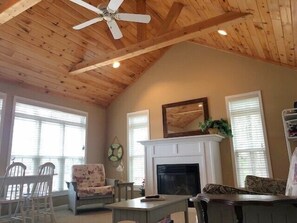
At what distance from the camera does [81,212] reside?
519 centimetres

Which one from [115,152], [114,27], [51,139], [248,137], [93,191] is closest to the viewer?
[114,27]

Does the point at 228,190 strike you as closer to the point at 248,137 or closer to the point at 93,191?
the point at 248,137

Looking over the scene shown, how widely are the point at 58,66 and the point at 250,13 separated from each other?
13.2ft

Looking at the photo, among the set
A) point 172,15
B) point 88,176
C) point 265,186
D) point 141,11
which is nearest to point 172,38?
point 172,15

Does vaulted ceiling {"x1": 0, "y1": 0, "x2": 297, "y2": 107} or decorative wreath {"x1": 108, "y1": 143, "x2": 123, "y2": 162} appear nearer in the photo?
vaulted ceiling {"x1": 0, "y1": 0, "x2": 297, "y2": 107}

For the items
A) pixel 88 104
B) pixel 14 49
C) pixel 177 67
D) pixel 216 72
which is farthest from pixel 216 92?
pixel 14 49

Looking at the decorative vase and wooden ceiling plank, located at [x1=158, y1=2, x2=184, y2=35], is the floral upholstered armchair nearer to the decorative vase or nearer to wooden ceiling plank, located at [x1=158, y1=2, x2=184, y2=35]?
the decorative vase

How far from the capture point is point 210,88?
19.5 ft

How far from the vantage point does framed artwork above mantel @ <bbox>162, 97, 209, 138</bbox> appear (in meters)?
5.93

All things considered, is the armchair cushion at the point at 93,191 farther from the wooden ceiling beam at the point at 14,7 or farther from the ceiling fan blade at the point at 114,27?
the wooden ceiling beam at the point at 14,7

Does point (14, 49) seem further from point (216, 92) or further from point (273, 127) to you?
point (273, 127)

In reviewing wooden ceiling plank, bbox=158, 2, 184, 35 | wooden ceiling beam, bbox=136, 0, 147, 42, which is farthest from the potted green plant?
wooden ceiling beam, bbox=136, 0, 147, 42

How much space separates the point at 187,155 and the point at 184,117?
1029 millimetres

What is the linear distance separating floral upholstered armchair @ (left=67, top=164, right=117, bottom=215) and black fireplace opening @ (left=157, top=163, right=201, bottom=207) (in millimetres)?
1125
